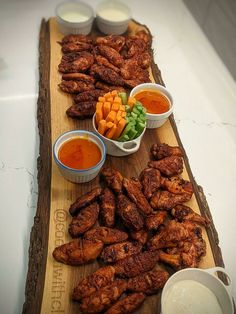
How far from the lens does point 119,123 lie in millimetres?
1745

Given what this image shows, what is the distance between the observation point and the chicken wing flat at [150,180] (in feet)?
5.70

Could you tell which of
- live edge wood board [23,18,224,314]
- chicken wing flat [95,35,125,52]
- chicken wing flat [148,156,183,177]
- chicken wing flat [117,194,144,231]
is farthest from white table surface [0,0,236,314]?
chicken wing flat [117,194,144,231]

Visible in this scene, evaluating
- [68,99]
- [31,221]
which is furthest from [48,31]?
[31,221]

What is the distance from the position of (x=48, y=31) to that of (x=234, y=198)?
174 centimetres

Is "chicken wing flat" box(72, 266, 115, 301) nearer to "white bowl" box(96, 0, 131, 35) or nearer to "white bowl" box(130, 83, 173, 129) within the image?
"white bowl" box(130, 83, 173, 129)

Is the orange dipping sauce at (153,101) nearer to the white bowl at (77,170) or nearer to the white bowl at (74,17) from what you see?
the white bowl at (77,170)

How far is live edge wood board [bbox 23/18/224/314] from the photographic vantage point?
141 cm

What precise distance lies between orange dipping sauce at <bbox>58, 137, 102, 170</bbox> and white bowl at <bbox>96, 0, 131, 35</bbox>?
1.17 m

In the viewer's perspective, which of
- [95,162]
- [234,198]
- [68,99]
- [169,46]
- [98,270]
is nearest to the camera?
[98,270]

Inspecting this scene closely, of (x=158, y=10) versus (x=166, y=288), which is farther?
(x=158, y=10)

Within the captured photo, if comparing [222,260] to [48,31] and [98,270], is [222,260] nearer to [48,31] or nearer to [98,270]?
[98,270]

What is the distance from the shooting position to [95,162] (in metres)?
1.71

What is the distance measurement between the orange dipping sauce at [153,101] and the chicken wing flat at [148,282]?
94 centimetres

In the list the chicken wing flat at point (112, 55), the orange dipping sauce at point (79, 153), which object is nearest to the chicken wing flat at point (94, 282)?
the orange dipping sauce at point (79, 153)
